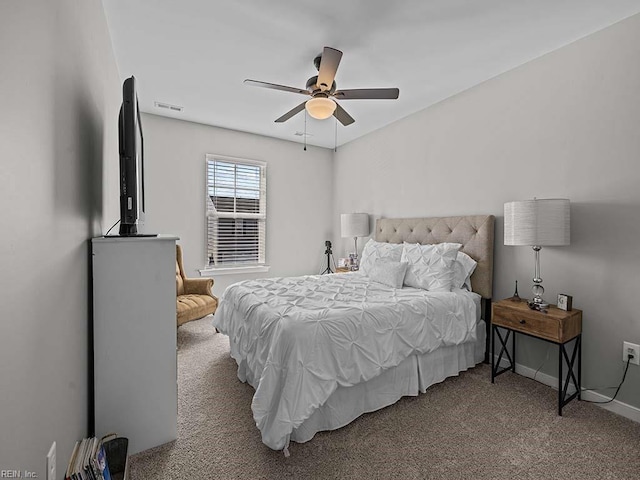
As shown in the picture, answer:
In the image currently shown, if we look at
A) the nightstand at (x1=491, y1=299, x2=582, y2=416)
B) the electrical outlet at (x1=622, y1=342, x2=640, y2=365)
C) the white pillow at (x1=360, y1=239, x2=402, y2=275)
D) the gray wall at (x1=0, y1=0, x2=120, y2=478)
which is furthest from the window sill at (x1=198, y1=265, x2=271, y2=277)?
the electrical outlet at (x1=622, y1=342, x2=640, y2=365)

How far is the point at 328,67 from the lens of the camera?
229cm

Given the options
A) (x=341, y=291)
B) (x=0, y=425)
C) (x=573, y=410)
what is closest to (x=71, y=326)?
(x=0, y=425)

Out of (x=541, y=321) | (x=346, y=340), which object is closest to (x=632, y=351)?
(x=541, y=321)

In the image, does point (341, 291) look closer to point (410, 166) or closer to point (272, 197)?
point (410, 166)

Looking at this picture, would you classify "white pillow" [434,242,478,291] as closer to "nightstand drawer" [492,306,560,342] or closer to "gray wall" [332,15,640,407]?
"gray wall" [332,15,640,407]

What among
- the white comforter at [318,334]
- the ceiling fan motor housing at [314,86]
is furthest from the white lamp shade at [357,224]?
the ceiling fan motor housing at [314,86]

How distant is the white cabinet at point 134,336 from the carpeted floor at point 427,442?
24 centimetres

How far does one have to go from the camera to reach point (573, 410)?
224 cm

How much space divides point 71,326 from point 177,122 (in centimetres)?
360

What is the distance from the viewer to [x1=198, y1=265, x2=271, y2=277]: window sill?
4.48m

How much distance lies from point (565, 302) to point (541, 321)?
0.29 meters

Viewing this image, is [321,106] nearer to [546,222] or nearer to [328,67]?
[328,67]

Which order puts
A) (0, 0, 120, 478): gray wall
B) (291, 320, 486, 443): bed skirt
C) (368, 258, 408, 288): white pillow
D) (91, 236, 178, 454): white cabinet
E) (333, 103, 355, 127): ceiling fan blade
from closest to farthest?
(0, 0, 120, 478): gray wall
(91, 236, 178, 454): white cabinet
(291, 320, 486, 443): bed skirt
(333, 103, 355, 127): ceiling fan blade
(368, 258, 408, 288): white pillow

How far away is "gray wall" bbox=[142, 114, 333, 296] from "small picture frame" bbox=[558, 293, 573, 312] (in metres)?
3.67
